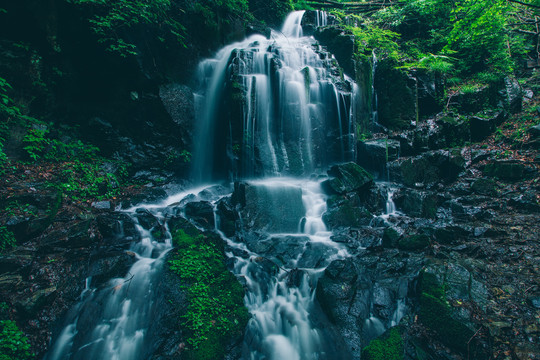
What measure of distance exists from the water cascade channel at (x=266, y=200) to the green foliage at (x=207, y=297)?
0.40 m

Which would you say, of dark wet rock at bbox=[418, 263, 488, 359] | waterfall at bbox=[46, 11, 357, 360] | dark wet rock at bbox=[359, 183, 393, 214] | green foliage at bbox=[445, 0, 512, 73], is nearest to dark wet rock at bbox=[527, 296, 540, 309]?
dark wet rock at bbox=[418, 263, 488, 359]

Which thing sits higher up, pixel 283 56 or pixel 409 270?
pixel 283 56

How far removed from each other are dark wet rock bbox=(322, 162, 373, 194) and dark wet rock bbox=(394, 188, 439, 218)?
1248mm

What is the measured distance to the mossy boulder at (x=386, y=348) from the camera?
11.3 feet

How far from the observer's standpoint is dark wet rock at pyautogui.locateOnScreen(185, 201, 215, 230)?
22.7 feet

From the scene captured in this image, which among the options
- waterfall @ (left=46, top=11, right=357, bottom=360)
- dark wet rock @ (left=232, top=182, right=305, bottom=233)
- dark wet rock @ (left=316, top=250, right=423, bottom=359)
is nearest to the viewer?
waterfall @ (left=46, top=11, right=357, bottom=360)

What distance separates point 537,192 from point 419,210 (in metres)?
2.93

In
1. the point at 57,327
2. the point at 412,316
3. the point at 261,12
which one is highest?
the point at 261,12

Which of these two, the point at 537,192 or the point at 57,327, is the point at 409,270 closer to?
the point at 537,192

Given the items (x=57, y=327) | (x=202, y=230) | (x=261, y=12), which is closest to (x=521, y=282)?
(x=202, y=230)

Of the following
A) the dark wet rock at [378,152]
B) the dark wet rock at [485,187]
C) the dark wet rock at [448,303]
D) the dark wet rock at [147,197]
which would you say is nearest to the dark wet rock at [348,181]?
the dark wet rock at [378,152]

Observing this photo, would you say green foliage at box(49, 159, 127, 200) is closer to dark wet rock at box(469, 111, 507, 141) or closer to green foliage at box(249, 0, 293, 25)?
green foliage at box(249, 0, 293, 25)

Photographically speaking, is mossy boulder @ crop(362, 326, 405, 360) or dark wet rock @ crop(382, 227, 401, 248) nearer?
mossy boulder @ crop(362, 326, 405, 360)

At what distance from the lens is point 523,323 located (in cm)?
336
